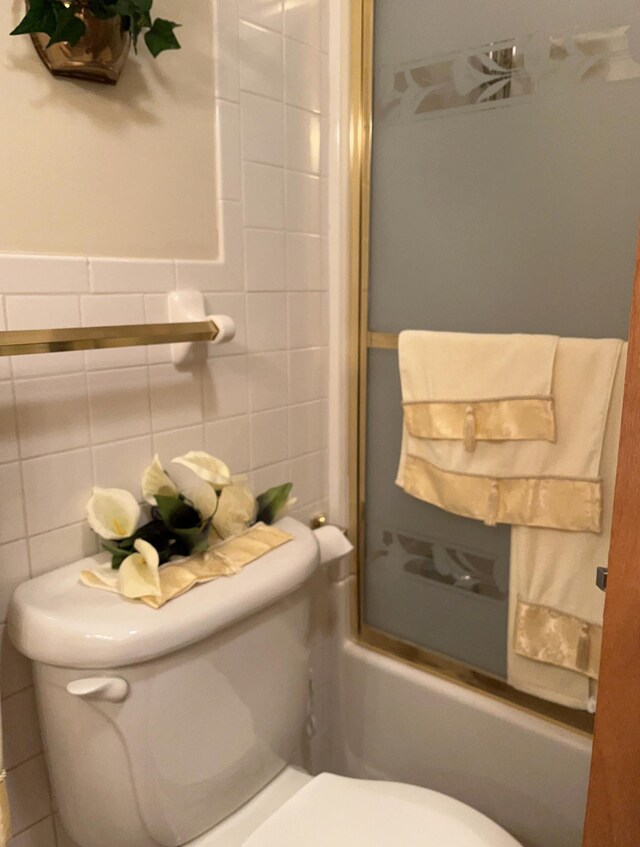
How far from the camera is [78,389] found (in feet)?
3.24

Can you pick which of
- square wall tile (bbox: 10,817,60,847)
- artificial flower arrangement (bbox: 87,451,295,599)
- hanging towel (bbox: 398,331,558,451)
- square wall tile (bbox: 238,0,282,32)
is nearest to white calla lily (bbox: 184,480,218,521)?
artificial flower arrangement (bbox: 87,451,295,599)

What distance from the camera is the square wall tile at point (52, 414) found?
936 millimetres

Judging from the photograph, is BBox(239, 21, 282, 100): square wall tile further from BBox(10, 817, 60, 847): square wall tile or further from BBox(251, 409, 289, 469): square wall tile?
BBox(10, 817, 60, 847): square wall tile

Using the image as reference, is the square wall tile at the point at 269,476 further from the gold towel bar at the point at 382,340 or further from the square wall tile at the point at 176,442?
the gold towel bar at the point at 382,340

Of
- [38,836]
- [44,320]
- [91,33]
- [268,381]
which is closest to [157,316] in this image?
[44,320]

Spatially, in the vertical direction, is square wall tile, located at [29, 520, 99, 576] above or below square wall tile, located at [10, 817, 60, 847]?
above

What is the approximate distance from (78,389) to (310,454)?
557 mm

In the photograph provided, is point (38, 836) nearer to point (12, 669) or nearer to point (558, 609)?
point (12, 669)

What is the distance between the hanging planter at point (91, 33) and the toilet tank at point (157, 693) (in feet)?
2.32

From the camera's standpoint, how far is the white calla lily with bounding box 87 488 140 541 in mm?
976

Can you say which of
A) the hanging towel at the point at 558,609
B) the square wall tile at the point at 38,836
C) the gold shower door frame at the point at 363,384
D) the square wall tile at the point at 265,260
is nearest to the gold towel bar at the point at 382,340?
the gold shower door frame at the point at 363,384

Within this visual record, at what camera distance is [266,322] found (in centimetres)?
127

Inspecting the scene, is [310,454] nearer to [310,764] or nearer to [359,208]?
[359,208]

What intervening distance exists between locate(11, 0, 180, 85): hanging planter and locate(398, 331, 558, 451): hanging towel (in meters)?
0.65
